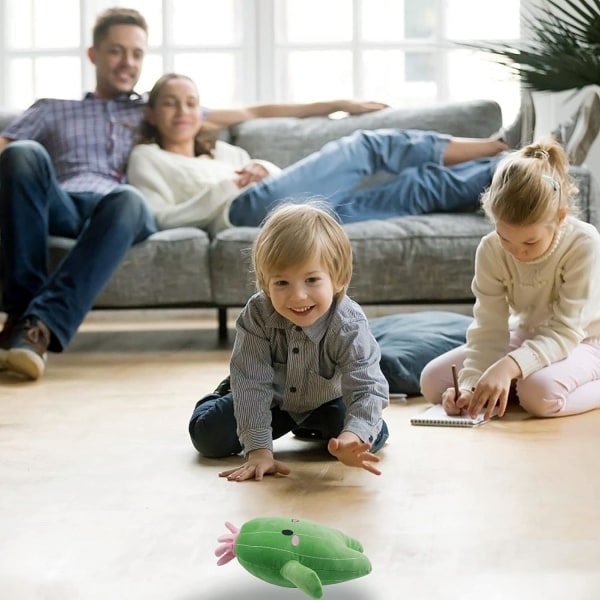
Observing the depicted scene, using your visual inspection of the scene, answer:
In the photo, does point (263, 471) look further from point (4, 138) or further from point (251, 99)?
point (251, 99)

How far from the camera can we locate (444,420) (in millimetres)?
2217

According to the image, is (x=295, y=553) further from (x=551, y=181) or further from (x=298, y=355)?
(x=551, y=181)

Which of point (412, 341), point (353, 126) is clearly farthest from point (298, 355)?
point (353, 126)

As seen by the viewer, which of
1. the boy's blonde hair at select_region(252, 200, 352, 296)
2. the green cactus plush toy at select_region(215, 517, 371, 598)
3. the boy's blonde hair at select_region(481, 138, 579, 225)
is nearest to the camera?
the green cactus plush toy at select_region(215, 517, 371, 598)

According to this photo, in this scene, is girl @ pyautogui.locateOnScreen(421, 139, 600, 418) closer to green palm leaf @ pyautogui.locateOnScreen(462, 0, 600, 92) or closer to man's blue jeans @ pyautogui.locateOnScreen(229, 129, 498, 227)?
green palm leaf @ pyautogui.locateOnScreen(462, 0, 600, 92)

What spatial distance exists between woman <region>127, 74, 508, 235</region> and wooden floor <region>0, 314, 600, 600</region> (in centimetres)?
94

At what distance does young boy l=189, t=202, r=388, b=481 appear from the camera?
1.81 metres

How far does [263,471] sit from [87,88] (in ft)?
9.54

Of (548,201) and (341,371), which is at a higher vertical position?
(548,201)

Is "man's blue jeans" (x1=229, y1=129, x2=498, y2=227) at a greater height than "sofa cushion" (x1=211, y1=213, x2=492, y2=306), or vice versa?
"man's blue jeans" (x1=229, y1=129, x2=498, y2=227)

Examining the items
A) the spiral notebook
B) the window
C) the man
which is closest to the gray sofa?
the man

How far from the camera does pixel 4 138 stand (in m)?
3.55

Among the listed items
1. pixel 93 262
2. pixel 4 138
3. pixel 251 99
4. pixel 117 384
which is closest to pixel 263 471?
pixel 117 384

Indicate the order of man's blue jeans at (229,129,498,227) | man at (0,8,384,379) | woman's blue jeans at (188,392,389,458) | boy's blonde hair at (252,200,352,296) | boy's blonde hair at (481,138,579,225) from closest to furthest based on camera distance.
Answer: boy's blonde hair at (252,200,352,296) → woman's blue jeans at (188,392,389,458) → boy's blonde hair at (481,138,579,225) → man at (0,8,384,379) → man's blue jeans at (229,129,498,227)
